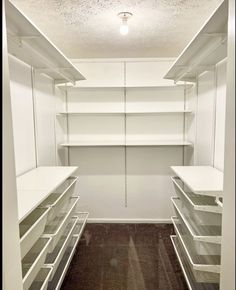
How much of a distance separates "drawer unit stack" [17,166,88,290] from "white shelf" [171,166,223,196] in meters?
0.98

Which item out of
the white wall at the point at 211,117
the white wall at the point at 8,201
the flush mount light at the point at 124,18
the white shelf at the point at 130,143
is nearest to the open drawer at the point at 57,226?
the white wall at the point at 8,201

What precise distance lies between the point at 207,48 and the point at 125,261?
2115 millimetres

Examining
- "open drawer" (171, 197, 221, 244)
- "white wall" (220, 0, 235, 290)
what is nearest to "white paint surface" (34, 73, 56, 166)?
"open drawer" (171, 197, 221, 244)

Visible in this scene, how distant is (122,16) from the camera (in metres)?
1.91

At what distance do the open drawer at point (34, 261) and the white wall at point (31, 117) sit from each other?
0.69m

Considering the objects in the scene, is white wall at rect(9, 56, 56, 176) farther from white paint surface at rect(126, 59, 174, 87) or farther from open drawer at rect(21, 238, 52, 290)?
white paint surface at rect(126, 59, 174, 87)

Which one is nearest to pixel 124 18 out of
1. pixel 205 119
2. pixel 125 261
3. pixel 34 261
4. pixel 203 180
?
pixel 205 119

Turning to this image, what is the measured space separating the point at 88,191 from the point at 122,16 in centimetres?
231

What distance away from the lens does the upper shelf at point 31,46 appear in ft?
4.29

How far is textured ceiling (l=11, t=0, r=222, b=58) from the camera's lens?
1744 millimetres

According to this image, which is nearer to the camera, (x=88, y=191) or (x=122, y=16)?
(x=122, y=16)

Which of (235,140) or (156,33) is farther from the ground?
(156,33)

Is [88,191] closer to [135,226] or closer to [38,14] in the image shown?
[135,226]

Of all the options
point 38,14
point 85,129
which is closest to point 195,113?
point 85,129
